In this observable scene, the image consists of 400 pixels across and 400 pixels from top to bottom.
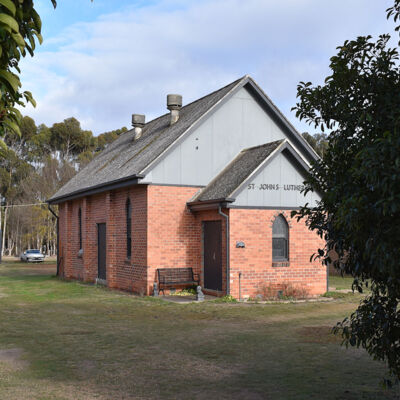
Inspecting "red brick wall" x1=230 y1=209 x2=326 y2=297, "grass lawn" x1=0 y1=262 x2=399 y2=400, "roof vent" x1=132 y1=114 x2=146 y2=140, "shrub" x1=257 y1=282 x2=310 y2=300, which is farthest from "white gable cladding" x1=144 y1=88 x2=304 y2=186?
"roof vent" x1=132 y1=114 x2=146 y2=140

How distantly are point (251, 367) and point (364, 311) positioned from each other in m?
3.70

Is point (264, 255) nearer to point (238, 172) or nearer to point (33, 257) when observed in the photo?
point (238, 172)

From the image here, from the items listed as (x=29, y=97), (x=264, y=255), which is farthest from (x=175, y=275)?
(x=29, y=97)

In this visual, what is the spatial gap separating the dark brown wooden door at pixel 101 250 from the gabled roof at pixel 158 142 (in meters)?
1.86

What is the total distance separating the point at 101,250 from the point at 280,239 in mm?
9162

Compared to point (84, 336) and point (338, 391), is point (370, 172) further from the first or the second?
point (84, 336)

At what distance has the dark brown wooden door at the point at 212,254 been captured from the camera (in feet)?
64.5

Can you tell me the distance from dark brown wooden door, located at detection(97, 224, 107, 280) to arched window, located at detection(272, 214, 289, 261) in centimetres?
840

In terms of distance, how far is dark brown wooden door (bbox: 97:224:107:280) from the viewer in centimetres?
2484

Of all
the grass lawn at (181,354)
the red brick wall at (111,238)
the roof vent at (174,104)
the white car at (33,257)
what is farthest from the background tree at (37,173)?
the grass lawn at (181,354)

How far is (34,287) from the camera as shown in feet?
80.7

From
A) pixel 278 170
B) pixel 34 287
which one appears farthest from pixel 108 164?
pixel 278 170

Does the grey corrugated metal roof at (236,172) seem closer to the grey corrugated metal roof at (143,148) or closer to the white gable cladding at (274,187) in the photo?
the white gable cladding at (274,187)

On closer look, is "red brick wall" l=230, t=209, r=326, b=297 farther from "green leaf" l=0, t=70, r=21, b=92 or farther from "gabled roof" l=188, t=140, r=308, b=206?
"green leaf" l=0, t=70, r=21, b=92
